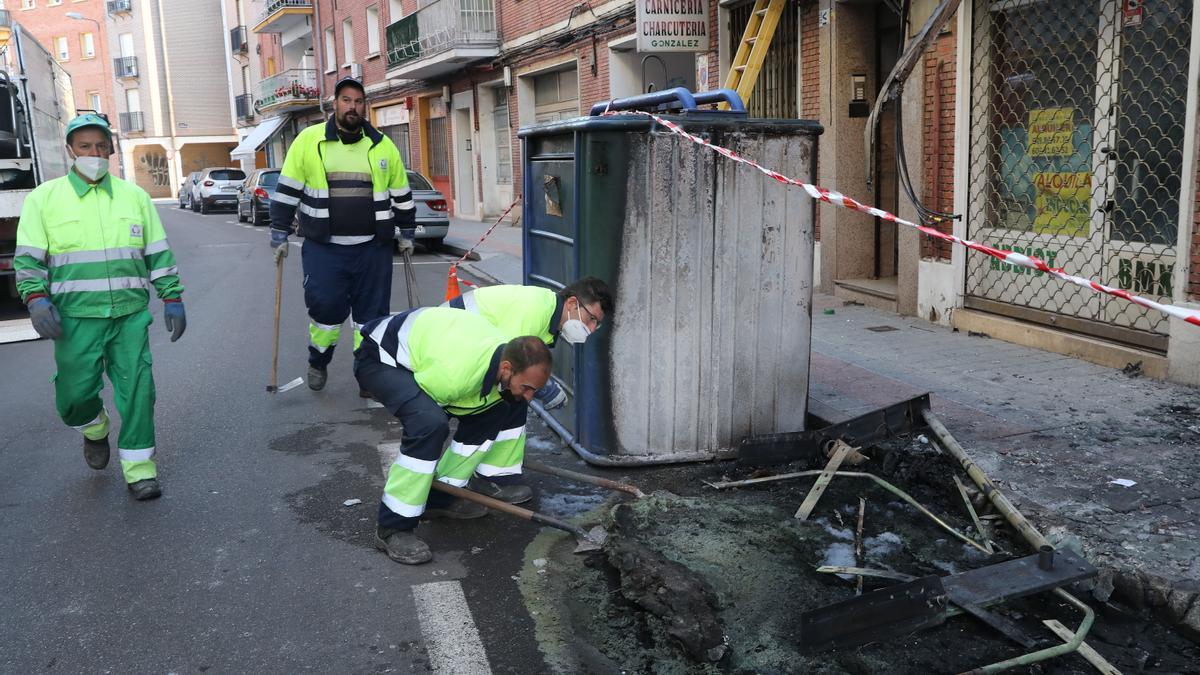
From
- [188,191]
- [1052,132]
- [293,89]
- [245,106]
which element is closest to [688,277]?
[1052,132]

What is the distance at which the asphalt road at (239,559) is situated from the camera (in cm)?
335

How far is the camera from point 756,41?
11.1 meters

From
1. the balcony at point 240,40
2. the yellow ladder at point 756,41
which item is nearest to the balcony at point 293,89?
the balcony at point 240,40

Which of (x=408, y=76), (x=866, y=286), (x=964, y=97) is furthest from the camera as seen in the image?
(x=408, y=76)

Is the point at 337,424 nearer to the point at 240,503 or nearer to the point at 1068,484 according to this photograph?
the point at 240,503

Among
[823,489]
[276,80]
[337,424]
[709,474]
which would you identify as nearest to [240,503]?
[337,424]

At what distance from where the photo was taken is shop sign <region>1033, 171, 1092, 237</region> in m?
7.24

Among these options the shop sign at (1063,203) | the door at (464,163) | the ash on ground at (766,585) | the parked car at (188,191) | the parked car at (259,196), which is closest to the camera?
the ash on ground at (766,585)

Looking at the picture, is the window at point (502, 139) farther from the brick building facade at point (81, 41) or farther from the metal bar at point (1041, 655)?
the brick building facade at point (81, 41)

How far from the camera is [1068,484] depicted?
179 inches

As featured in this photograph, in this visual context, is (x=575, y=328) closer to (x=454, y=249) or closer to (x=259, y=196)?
(x=454, y=249)

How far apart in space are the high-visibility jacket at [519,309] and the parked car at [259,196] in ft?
65.2

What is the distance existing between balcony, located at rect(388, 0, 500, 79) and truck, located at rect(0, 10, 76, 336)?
35.9 feet

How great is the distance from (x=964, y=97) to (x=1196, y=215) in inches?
99.1
